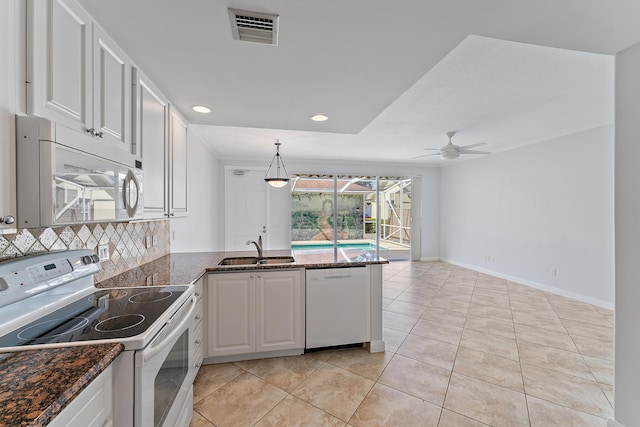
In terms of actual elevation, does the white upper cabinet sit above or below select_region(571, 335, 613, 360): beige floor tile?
above

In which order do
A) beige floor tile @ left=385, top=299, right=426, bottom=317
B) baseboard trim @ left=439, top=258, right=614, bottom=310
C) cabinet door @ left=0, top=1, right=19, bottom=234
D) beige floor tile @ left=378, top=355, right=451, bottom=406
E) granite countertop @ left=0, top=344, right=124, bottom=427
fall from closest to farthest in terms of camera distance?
granite countertop @ left=0, top=344, right=124, bottom=427, cabinet door @ left=0, top=1, right=19, bottom=234, beige floor tile @ left=378, top=355, right=451, bottom=406, beige floor tile @ left=385, top=299, right=426, bottom=317, baseboard trim @ left=439, top=258, right=614, bottom=310

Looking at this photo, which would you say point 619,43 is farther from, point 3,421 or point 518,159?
point 518,159

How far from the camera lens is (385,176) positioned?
22.4ft

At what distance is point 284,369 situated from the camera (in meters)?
2.31

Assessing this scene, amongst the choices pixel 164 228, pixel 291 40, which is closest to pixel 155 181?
pixel 164 228

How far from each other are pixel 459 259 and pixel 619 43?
223 inches

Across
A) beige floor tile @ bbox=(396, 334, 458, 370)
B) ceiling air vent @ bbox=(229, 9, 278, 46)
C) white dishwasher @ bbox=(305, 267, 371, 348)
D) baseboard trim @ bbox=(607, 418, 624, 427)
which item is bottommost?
beige floor tile @ bbox=(396, 334, 458, 370)

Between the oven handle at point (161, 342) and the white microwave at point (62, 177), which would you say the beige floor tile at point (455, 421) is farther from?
the white microwave at point (62, 177)

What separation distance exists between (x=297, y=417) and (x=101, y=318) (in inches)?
53.5

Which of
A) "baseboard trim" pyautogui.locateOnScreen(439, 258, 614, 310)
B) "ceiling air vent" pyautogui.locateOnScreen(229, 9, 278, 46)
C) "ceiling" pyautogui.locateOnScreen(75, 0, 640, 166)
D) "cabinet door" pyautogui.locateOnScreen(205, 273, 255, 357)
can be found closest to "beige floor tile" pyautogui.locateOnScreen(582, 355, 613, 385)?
"baseboard trim" pyautogui.locateOnScreen(439, 258, 614, 310)

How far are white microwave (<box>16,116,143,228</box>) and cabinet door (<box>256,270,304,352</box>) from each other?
1.31 m

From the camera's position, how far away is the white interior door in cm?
591

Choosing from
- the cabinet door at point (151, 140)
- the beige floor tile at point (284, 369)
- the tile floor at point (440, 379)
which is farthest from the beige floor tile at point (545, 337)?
the cabinet door at point (151, 140)

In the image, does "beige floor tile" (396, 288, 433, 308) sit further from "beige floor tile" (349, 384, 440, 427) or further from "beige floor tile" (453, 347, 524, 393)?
"beige floor tile" (349, 384, 440, 427)
